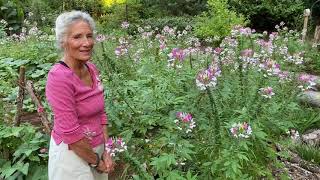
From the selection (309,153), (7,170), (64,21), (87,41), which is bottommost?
(309,153)

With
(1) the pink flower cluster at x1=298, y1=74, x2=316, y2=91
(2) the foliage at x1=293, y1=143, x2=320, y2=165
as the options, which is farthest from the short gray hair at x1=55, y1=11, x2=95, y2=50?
(2) the foliage at x1=293, y1=143, x2=320, y2=165

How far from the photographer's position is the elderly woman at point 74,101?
2.45 m

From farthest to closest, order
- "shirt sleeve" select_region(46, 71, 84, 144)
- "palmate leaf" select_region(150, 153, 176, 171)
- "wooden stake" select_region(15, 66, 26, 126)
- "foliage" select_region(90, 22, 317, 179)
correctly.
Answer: "wooden stake" select_region(15, 66, 26, 126) → "foliage" select_region(90, 22, 317, 179) → "palmate leaf" select_region(150, 153, 176, 171) → "shirt sleeve" select_region(46, 71, 84, 144)

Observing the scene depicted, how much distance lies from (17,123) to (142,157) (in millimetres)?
1189

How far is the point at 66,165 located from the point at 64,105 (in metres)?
0.39

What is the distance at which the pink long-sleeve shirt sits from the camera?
2.43 meters

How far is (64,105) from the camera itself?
7.96 feet

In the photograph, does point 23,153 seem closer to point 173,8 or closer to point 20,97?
point 20,97

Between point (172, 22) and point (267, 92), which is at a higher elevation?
point (267, 92)

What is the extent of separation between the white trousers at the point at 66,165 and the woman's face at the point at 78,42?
1.65 ft

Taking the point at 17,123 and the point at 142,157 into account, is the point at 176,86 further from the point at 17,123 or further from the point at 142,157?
the point at 17,123

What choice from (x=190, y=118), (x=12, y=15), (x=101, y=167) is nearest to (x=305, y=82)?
(x=190, y=118)

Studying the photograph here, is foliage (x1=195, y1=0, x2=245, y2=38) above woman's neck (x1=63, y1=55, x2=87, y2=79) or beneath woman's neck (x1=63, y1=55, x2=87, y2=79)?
beneath

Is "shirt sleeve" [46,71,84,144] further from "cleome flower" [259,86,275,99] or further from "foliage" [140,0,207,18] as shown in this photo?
"foliage" [140,0,207,18]
